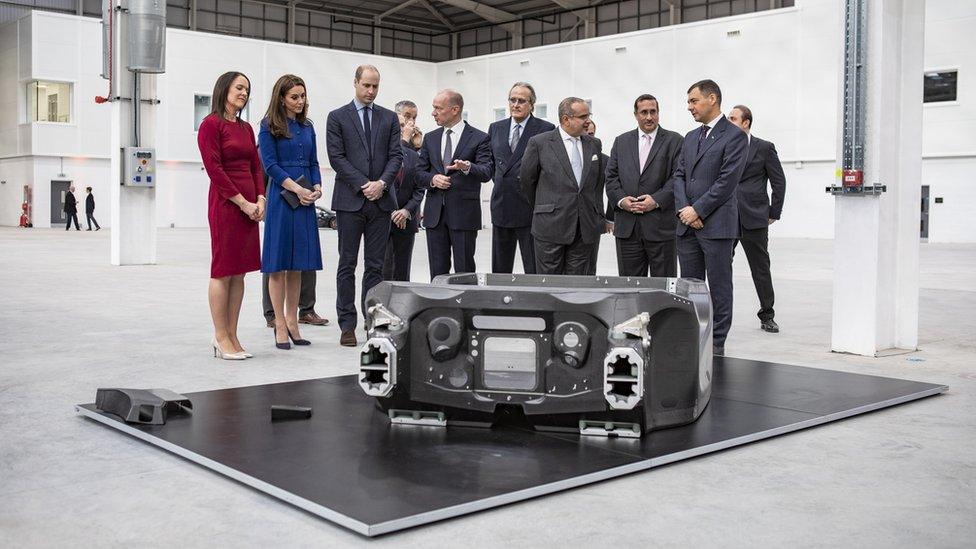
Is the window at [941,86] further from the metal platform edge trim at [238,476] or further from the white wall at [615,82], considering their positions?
the metal platform edge trim at [238,476]

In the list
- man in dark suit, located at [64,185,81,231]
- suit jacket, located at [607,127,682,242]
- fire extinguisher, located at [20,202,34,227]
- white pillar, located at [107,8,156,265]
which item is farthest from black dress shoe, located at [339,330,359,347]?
fire extinguisher, located at [20,202,34,227]

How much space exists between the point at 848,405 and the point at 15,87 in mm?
34315

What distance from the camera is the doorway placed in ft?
109

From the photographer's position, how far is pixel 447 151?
7605 millimetres

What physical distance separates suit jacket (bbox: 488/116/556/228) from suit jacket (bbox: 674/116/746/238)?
119 cm

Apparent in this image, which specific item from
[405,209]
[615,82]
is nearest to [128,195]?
[405,209]

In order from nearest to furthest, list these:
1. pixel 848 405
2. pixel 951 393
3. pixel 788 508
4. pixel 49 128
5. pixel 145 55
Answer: pixel 788 508 → pixel 848 405 → pixel 951 393 → pixel 145 55 → pixel 49 128

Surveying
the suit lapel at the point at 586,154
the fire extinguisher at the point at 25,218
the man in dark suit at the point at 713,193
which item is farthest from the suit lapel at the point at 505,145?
the fire extinguisher at the point at 25,218

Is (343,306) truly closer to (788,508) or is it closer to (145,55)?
(788,508)

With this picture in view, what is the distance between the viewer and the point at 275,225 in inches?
263

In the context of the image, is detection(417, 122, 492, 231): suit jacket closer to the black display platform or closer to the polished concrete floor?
the polished concrete floor

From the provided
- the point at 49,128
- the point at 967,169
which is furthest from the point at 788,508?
the point at 49,128

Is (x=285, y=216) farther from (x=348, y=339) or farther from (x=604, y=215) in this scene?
(x=604, y=215)

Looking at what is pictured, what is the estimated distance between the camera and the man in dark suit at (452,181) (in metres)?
7.44
